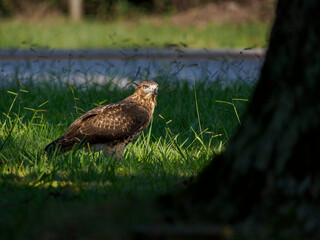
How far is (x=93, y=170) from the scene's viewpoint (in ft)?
16.4

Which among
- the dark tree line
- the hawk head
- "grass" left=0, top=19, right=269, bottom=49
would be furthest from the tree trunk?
the dark tree line

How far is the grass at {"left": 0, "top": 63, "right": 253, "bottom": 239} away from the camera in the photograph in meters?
3.16

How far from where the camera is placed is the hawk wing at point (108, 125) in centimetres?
572

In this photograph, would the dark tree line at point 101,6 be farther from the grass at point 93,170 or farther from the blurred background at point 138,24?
the grass at point 93,170

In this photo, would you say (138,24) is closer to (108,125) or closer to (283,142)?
(108,125)

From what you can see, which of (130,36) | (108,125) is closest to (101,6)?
(130,36)

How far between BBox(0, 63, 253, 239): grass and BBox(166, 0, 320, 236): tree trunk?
50 cm

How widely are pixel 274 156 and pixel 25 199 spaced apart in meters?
2.04

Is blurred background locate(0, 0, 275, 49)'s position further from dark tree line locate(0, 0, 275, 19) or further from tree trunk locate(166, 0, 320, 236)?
Result: tree trunk locate(166, 0, 320, 236)

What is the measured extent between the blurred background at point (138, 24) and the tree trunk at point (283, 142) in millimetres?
8074

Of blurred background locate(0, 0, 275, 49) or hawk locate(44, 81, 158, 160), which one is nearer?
hawk locate(44, 81, 158, 160)

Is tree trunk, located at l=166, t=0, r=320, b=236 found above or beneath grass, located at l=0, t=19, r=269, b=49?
above

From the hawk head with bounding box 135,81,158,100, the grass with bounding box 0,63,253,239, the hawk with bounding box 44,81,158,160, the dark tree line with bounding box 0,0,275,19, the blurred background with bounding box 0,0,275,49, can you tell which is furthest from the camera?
the dark tree line with bounding box 0,0,275,19

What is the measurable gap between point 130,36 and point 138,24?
366 cm
